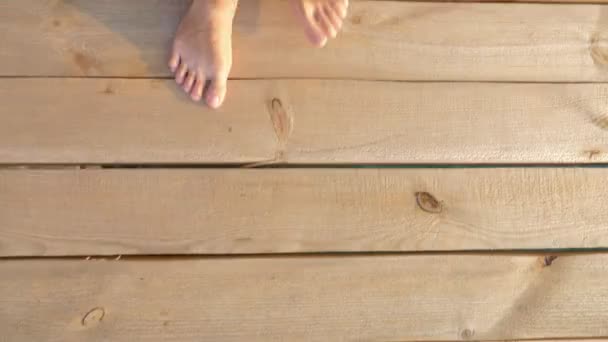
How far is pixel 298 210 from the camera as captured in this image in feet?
3.04

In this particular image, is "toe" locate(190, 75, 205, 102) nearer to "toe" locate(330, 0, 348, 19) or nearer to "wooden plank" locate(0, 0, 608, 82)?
"wooden plank" locate(0, 0, 608, 82)

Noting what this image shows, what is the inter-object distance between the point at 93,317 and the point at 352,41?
2.18 ft

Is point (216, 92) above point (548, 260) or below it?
above

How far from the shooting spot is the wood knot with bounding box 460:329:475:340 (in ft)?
3.04

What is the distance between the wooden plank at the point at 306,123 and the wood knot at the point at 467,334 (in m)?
0.30

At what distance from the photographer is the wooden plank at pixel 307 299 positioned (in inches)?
34.6

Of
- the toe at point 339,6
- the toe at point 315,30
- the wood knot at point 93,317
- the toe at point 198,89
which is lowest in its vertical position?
the wood knot at point 93,317

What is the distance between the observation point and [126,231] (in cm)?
90

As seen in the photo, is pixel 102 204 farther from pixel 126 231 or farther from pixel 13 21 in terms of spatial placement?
pixel 13 21

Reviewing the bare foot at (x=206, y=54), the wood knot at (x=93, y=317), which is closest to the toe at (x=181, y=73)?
the bare foot at (x=206, y=54)

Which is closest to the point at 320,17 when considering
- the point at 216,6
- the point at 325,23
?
the point at 325,23

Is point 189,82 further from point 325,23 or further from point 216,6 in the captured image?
point 325,23

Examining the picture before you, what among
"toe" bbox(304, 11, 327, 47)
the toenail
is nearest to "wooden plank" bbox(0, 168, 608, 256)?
the toenail

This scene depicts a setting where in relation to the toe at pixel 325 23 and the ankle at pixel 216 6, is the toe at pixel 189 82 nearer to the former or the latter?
the ankle at pixel 216 6
